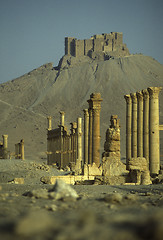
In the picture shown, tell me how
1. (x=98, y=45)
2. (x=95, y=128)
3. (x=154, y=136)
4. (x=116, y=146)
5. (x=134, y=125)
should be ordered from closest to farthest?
(x=116, y=146), (x=154, y=136), (x=95, y=128), (x=134, y=125), (x=98, y=45)

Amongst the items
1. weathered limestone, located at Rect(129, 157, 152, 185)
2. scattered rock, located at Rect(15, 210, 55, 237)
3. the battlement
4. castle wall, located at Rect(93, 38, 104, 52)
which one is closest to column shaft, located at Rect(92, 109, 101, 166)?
weathered limestone, located at Rect(129, 157, 152, 185)

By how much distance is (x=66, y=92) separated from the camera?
401 feet

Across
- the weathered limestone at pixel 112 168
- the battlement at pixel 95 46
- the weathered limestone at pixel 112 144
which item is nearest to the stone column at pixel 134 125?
the weathered limestone at pixel 112 144

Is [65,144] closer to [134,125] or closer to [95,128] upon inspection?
[134,125]

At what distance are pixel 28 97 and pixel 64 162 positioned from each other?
79489 millimetres

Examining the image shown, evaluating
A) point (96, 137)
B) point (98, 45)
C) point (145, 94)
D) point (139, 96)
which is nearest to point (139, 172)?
point (96, 137)

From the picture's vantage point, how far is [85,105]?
4429 inches

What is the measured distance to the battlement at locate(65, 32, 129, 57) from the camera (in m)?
157

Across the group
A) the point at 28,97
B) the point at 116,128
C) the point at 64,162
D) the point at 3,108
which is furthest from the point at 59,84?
the point at 116,128

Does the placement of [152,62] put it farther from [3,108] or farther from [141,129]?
[141,129]

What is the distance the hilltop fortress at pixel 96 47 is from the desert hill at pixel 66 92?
770 centimetres

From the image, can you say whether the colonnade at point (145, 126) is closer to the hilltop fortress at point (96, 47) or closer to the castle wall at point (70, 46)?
the hilltop fortress at point (96, 47)

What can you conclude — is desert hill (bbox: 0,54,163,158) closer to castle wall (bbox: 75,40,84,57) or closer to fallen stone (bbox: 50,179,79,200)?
castle wall (bbox: 75,40,84,57)

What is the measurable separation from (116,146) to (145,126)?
9.92m
